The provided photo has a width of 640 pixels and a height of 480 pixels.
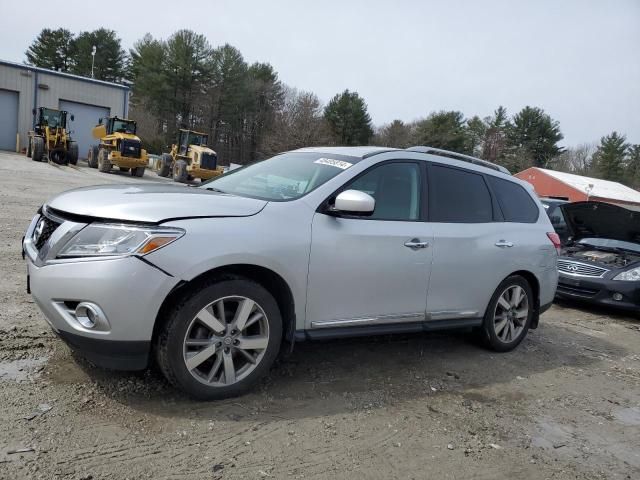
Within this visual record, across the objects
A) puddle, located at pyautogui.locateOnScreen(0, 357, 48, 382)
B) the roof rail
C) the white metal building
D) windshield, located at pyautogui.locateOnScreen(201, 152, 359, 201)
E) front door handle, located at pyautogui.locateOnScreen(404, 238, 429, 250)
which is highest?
the white metal building

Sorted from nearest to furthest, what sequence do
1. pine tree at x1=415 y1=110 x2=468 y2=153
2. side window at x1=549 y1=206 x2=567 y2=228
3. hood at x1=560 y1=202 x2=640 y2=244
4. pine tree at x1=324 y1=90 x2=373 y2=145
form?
hood at x1=560 y1=202 x2=640 y2=244
side window at x1=549 y1=206 x2=567 y2=228
pine tree at x1=324 y1=90 x2=373 y2=145
pine tree at x1=415 y1=110 x2=468 y2=153

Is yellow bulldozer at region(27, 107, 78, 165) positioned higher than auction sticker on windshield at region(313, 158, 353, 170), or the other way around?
yellow bulldozer at region(27, 107, 78, 165)

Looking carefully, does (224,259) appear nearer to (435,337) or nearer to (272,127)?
(435,337)

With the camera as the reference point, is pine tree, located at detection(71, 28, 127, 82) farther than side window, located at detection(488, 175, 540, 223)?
Yes

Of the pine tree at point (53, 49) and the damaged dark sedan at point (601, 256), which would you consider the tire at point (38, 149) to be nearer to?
the damaged dark sedan at point (601, 256)

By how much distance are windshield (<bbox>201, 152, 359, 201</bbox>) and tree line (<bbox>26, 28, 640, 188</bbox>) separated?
1878 inches

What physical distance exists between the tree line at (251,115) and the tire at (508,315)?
47453 mm

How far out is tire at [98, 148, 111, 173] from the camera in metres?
24.7

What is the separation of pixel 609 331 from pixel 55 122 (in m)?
27.5

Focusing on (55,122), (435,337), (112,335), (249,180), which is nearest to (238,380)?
(112,335)

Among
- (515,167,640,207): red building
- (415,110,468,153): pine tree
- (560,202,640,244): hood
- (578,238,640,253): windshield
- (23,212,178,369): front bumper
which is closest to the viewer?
(23,212,178,369): front bumper

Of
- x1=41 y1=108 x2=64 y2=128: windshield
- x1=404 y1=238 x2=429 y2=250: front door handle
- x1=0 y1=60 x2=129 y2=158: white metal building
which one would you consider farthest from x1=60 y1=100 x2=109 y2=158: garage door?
x1=404 y1=238 x2=429 y2=250: front door handle

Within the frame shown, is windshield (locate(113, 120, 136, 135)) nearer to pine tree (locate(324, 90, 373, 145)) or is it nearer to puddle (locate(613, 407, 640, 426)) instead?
puddle (locate(613, 407, 640, 426))

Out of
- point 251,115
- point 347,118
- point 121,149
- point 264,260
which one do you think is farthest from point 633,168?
point 264,260
